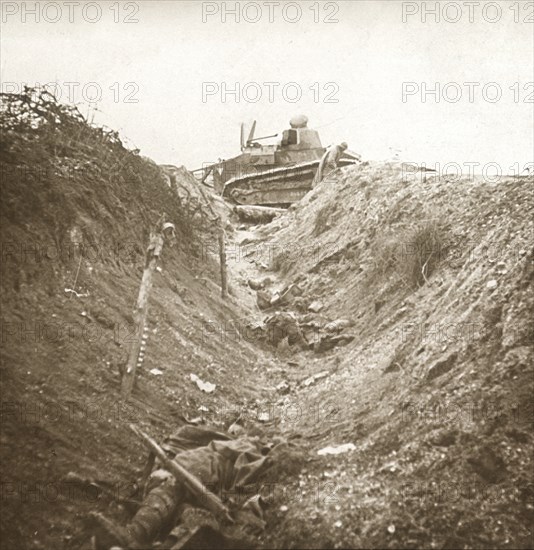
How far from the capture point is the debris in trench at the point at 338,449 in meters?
4.24

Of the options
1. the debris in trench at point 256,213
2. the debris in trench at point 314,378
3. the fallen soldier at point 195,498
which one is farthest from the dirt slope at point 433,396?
the debris in trench at point 256,213

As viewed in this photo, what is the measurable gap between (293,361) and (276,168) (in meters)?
14.8

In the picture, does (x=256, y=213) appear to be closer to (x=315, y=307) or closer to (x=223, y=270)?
(x=223, y=270)

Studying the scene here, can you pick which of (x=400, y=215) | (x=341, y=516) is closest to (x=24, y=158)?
(x=341, y=516)

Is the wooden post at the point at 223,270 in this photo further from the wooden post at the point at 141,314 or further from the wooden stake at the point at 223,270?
the wooden post at the point at 141,314

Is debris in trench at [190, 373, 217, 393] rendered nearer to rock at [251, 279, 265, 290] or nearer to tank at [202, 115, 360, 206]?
rock at [251, 279, 265, 290]

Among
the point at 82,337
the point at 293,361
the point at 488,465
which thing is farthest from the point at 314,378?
the point at 488,465

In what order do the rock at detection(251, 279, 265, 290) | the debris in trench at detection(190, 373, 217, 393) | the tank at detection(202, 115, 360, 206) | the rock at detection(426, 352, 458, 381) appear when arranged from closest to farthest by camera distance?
the rock at detection(426, 352, 458, 381) < the debris in trench at detection(190, 373, 217, 393) < the rock at detection(251, 279, 265, 290) < the tank at detection(202, 115, 360, 206)

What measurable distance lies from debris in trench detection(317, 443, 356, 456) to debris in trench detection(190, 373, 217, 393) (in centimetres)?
183

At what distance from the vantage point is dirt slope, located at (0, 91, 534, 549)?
3.40m

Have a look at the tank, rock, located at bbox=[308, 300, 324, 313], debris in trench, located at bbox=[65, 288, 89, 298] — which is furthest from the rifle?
the tank

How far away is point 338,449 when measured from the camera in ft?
14.1

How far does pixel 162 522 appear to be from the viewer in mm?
3477

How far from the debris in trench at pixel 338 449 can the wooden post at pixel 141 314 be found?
194cm
